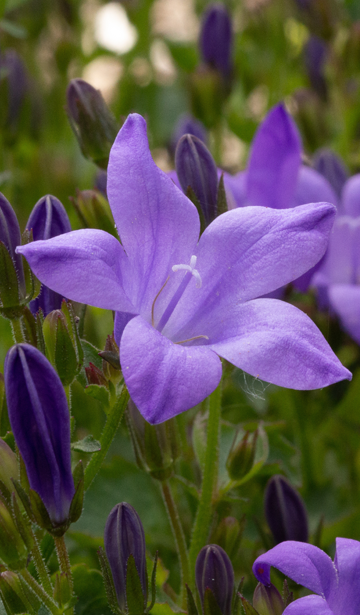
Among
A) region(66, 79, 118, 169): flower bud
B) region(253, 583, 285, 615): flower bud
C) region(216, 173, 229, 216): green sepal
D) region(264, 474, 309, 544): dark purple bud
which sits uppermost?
region(66, 79, 118, 169): flower bud

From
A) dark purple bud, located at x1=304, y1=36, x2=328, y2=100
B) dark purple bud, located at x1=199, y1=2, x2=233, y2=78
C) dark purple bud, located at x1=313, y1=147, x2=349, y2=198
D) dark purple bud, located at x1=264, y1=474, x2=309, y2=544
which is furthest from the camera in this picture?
dark purple bud, located at x1=304, y1=36, x2=328, y2=100

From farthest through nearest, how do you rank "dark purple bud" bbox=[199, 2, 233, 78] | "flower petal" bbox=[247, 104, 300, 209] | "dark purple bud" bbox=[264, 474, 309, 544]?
"dark purple bud" bbox=[199, 2, 233, 78] → "flower petal" bbox=[247, 104, 300, 209] → "dark purple bud" bbox=[264, 474, 309, 544]

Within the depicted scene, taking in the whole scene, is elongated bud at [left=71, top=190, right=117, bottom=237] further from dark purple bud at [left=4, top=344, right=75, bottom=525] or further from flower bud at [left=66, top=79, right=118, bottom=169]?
dark purple bud at [left=4, top=344, right=75, bottom=525]

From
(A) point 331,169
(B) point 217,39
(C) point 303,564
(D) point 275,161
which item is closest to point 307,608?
(C) point 303,564

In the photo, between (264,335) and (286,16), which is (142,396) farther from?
(286,16)

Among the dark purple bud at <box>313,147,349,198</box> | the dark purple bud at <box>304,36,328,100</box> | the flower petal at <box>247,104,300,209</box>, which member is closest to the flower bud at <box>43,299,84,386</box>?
the flower petal at <box>247,104,300,209</box>

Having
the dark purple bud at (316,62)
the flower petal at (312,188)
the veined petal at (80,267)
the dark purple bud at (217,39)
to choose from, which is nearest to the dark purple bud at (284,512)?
the veined petal at (80,267)

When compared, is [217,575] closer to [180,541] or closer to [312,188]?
[180,541]

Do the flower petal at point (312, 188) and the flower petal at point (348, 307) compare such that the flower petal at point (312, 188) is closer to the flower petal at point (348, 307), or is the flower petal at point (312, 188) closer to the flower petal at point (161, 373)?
the flower petal at point (348, 307)
